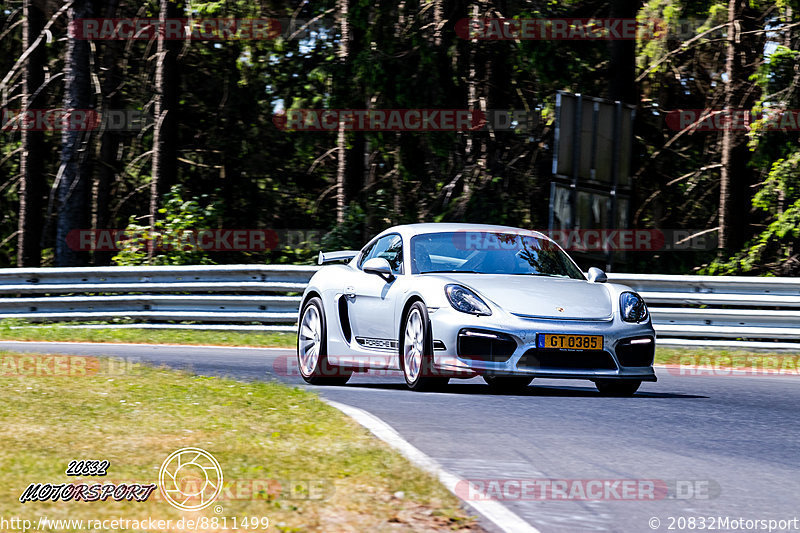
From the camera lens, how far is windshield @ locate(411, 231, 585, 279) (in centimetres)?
977

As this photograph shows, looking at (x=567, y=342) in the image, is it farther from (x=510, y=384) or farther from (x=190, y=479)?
(x=190, y=479)

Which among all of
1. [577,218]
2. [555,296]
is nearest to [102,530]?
[555,296]

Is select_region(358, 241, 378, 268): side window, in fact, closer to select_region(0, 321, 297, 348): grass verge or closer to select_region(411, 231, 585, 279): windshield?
select_region(411, 231, 585, 279): windshield

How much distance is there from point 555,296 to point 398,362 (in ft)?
4.67

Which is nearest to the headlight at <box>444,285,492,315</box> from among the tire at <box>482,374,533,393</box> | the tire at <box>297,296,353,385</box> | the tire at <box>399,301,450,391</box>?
the tire at <box>399,301,450,391</box>

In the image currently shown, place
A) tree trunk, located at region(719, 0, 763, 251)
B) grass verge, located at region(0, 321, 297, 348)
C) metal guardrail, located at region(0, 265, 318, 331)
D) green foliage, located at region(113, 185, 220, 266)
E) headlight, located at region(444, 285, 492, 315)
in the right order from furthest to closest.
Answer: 1. tree trunk, located at region(719, 0, 763, 251)
2. green foliage, located at region(113, 185, 220, 266)
3. metal guardrail, located at region(0, 265, 318, 331)
4. grass verge, located at region(0, 321, 297, 348)
5. headlight, located at region(444, 285, 492, 315)

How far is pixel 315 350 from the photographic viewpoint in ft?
34.4

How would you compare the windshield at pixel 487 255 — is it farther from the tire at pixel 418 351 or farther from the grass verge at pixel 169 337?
the grass verge at pixel 169 337

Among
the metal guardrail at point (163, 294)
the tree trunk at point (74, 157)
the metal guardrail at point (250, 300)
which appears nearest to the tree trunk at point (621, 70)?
the metal guardrail at point (250, 300)

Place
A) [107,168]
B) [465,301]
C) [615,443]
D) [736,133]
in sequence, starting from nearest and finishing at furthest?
[615,443], [465,301], [736,133], [107,168]

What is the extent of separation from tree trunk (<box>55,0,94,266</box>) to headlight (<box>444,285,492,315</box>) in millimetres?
14972

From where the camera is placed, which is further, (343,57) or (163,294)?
(343,57)

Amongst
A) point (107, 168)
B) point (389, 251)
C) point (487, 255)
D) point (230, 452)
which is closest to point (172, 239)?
point (107, 168)

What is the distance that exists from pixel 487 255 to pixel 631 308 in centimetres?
138
